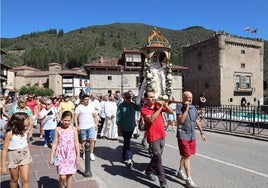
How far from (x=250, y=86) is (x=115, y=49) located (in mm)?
91862

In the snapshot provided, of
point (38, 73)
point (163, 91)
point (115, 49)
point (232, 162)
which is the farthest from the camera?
point (115, 49)

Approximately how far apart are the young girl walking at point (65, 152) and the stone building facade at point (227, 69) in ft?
136

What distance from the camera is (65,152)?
460cm

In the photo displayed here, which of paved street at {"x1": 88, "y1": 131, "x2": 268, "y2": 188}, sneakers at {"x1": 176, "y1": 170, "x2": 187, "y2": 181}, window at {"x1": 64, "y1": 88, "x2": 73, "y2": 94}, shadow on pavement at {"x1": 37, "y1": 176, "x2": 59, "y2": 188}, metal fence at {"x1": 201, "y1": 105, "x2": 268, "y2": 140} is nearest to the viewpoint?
shadow on pavement at {"x1": 37, "y1": 176, "x2": 59, "y2": 188}

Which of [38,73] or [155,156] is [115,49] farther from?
[155,156]

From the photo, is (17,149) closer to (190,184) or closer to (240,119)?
(190,184)

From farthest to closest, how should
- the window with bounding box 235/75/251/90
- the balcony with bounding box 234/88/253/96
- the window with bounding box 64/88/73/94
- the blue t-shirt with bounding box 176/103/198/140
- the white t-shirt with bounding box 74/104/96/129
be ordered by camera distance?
the window with bounding box 64/88/73/94
the window with bounding box 235/75/251/90
the balcony with bounding box 234/88/253/96
the white t-shirt with bounding box 74/104/96/129
the blue t-shirt with bounding box 176/103/198/140

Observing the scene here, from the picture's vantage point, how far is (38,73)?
322 ft

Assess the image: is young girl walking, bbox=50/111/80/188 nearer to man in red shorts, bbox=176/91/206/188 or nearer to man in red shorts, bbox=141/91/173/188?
man in red shorts, bbox=141/91/173/188

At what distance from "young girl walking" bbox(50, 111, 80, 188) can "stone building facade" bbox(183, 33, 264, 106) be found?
4142 centimetres

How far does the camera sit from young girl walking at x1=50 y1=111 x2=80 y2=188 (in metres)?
4.55

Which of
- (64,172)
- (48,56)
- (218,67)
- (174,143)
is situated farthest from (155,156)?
(48,56)

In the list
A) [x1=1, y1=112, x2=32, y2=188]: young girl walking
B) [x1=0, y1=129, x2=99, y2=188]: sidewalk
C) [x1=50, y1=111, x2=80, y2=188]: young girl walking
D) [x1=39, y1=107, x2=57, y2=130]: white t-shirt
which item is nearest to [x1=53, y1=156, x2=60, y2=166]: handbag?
[x1=50, y1=111, x2=80, y2=188]: young girl walking

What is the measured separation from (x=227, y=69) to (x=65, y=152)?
4353 centimetres
